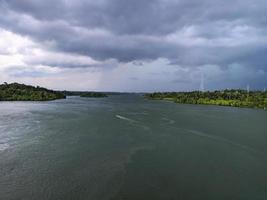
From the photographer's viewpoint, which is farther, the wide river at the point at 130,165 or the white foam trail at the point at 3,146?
the white foam trail at the point at 3,146

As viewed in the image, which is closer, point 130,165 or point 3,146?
point 130,165

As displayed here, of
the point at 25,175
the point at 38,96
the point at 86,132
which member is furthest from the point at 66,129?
the point at 38,96

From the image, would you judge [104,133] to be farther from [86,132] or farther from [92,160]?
[92,160]

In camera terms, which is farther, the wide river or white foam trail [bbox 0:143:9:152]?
white foam trail [bbox 0:143:9:152]

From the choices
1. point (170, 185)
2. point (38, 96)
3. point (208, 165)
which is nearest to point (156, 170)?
point (170, 185)

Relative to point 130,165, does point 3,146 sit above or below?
above

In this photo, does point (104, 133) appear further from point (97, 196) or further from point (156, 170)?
point (97, 196)

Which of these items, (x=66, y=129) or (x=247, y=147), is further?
(x=66, y=129)

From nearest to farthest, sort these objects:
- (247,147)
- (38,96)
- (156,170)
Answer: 1. (156,170)
2. (247,147)
3. (38,96)

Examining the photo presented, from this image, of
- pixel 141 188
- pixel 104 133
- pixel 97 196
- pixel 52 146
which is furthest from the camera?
pixel 104 133
